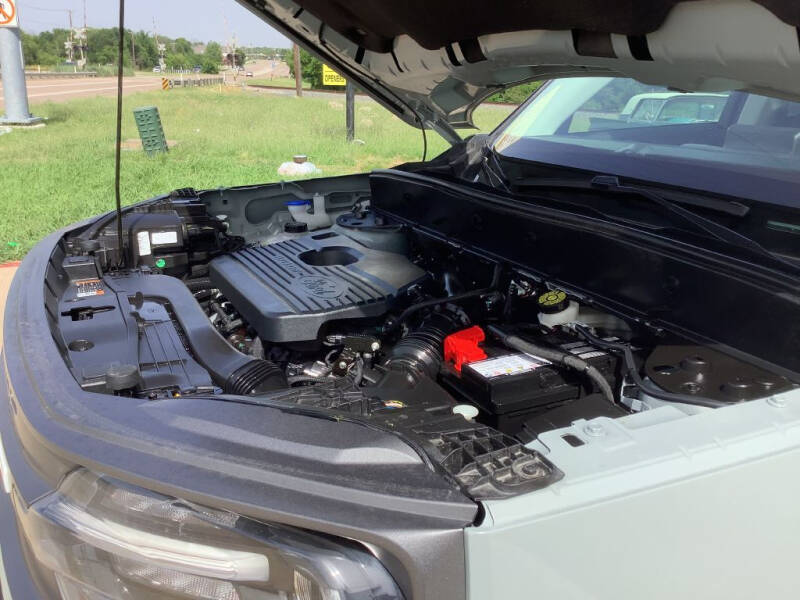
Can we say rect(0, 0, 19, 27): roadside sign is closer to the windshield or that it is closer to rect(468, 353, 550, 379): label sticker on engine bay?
the windshield

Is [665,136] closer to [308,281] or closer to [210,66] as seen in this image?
[308,281]

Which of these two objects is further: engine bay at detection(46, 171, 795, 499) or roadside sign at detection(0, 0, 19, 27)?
roadside sign at detection(0, 0, 19, 27)

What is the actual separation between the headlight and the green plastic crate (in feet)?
40.0

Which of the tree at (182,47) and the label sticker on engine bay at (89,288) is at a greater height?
the tree at (182,47)

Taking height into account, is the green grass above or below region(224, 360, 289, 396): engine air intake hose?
below

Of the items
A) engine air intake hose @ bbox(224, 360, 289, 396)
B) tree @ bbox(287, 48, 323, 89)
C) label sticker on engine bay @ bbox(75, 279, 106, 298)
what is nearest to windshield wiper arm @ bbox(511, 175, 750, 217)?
engine air intake hose @ bbox(224, 360, 289, 396)

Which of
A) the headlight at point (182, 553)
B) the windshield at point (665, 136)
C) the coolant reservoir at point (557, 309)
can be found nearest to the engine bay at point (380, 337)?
the coolant reservoir at point (557, 309)

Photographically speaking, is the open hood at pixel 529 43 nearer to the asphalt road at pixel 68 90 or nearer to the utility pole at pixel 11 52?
the utility pole at pixel 11 52

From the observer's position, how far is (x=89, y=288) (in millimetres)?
2258

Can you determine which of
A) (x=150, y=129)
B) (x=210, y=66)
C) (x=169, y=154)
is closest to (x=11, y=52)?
(x=150, y=129)

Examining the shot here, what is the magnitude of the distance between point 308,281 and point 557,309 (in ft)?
3.02

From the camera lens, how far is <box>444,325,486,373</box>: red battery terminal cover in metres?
1.79

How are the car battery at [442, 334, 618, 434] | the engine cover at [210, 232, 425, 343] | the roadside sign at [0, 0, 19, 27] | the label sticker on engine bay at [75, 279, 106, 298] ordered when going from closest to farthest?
the car battery at [442, 334, 618, 434] → the engine cover at [210, 232, 425, 343] → the label sticker on engine bay at [75, 279, 106, 298] → the roadside sign at [0, 0, 19, 27]

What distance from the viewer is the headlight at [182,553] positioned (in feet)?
3.15
